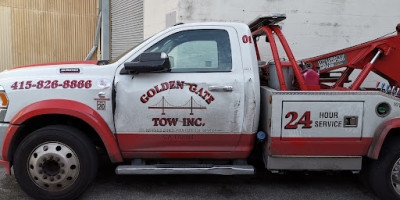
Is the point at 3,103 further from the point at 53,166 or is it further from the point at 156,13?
the point at 156,13

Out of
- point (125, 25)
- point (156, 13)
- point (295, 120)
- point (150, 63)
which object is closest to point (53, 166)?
point (150, 63)

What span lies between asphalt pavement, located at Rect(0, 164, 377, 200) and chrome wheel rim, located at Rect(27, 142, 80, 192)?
41 centimetres

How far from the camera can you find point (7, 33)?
13031mm

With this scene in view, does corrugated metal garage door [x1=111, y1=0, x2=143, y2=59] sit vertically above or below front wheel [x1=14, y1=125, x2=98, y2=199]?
above

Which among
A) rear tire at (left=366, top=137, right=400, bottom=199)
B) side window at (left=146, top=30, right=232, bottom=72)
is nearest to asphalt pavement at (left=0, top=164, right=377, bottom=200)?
rear tire at (left=366, top=137, right=400, bottom=199)

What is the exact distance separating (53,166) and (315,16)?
263 inches

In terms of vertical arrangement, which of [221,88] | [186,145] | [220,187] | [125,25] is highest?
[125,25]

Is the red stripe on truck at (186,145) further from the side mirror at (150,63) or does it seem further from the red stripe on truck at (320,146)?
the side mirror at (150,63)

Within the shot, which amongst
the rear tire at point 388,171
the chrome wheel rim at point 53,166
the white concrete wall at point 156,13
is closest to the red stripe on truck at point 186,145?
the chrome wheel rim at point 53,166

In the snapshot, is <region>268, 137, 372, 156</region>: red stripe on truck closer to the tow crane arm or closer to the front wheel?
the tow crane arm

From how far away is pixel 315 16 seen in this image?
8.01m

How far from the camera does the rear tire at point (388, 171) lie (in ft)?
12.3

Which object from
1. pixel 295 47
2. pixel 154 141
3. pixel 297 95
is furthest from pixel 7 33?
pixel 297 95

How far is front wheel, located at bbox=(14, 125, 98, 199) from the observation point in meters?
3.61
